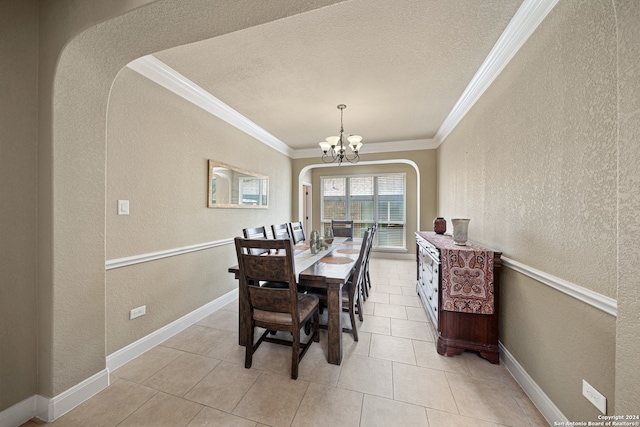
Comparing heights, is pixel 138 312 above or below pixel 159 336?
above

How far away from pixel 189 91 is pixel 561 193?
3.28 metres

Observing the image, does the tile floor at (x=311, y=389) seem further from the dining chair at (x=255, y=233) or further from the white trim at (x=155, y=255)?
the dining chair at (x=255, y=233)

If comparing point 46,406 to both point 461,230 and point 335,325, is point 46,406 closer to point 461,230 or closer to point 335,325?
point 335,325

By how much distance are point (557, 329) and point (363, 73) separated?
8.16 feet

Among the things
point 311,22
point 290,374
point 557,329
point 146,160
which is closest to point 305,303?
point 290,374

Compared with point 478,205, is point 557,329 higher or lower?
lower

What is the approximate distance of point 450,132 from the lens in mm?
3709

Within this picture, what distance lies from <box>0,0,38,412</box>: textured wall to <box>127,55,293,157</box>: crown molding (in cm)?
72

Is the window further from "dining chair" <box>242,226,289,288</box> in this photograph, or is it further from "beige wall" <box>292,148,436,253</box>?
"dining chair" <box>242,226,289,288</box>

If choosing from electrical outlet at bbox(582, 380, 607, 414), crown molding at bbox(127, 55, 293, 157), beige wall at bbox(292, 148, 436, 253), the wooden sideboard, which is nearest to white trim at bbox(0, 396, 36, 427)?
crown molding at bbox(127, 55, 293, 157)

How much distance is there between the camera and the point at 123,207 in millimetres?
1943

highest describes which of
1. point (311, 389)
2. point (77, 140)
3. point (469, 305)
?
point (77, 140)

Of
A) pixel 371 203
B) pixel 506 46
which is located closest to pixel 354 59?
pixel 506 46

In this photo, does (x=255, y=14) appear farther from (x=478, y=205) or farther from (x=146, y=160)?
(x=478, y=205)
